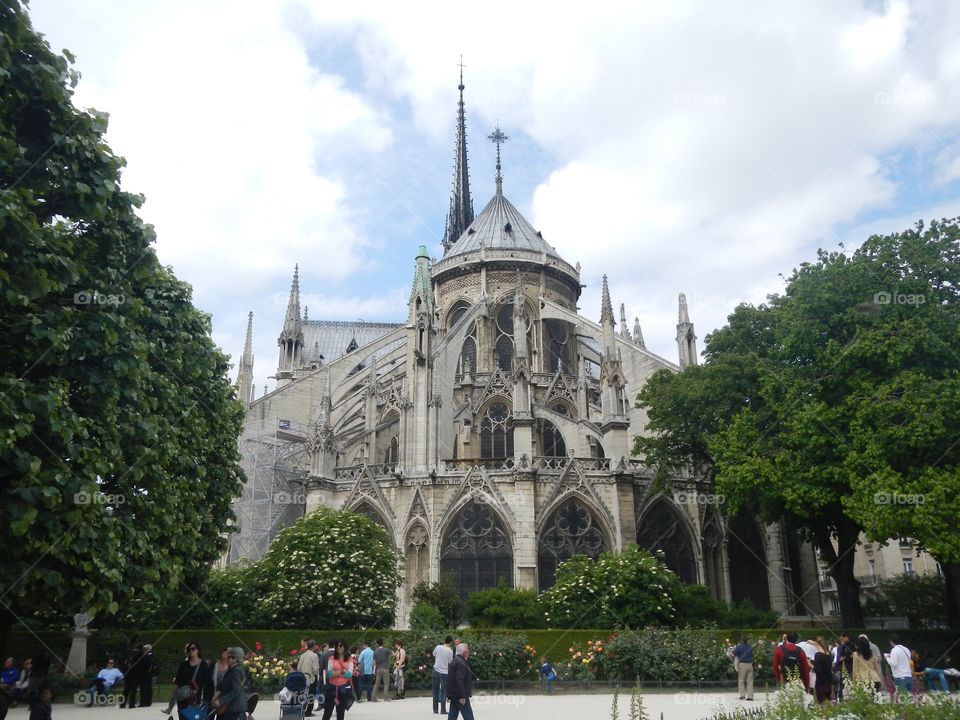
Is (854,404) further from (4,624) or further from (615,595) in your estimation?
(4,624)

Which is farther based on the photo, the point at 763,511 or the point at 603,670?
the point at 763,511

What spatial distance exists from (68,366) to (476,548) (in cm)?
2261

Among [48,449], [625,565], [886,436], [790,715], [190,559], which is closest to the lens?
[790,715]

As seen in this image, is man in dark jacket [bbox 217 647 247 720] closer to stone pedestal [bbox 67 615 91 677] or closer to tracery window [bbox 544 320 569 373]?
stone pedestal [bbox 67 615 91 677]

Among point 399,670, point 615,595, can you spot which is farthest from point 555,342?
point 399,670

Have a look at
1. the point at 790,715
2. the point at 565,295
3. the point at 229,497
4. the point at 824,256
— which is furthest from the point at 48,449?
the point at 565,295

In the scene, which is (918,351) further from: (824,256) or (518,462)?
(518,462)

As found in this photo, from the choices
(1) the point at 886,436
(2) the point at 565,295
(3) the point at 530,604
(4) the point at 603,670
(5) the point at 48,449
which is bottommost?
(4) the point at 603,670

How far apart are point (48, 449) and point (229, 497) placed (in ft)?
24.9

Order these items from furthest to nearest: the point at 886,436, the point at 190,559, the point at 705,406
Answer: the point at 705,406 < the point at 886,436 < the point at 190,559

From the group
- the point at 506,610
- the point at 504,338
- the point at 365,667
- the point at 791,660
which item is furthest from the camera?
the point at 504,338

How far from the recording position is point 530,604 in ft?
84.1

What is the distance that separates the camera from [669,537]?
33.3 metres

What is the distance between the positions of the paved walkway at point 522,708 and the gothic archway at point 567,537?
13807 millimetres
